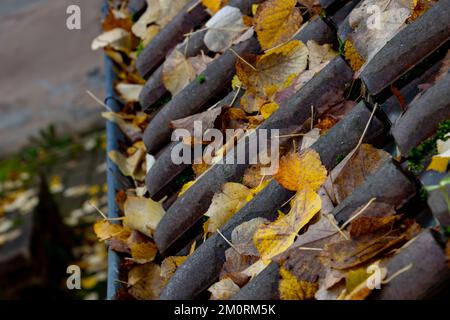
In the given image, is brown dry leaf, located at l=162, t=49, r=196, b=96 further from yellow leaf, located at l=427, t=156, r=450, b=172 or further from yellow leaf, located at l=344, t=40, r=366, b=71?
yellow leaf, located at l=427, t=156, r=450, b=172

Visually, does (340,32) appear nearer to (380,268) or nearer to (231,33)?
(231,33)

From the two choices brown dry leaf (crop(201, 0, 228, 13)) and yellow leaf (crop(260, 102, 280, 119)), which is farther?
brown dry leaf (crop(201, 0, 228, 13))

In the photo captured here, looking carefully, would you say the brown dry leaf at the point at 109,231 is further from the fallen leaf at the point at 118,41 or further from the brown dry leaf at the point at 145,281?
the fallen leaf at the point at 118,41

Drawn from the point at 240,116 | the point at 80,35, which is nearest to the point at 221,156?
the point at 240,116

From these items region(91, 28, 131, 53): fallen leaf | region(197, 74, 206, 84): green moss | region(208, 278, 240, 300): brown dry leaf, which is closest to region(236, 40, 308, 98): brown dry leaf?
region(197, 74, 206, 84): green moss

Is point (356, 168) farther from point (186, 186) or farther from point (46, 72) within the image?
point (46, 72)

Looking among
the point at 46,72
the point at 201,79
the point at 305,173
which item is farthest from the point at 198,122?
the point at 46,72
